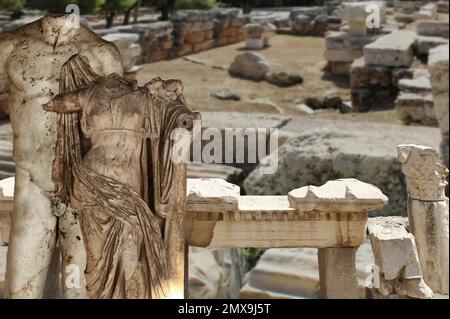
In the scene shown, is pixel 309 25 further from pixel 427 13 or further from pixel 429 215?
pixel 429 215

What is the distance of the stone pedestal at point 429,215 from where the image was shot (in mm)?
3984

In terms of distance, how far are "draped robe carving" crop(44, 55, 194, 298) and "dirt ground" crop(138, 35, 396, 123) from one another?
8514 mm

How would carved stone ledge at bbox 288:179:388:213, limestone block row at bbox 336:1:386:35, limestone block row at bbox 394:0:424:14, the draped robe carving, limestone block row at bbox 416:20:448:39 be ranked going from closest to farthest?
1. the draped robe carving
2. carved stone ledge at bbox 288:179:388:213
3. limestone block row at bbox 416:20:448:39
4. limestone block row at bbox 336:1:386:35
5. limestone block row at bbox 394:0:424:14

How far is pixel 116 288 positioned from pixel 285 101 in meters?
10.7

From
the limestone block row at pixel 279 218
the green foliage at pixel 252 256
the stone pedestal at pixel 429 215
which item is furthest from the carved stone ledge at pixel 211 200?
the green foliage at pixel 252 256

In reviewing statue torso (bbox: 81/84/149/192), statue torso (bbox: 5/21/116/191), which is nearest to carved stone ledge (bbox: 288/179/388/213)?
statue torso (bbox: 81/84/149/192)

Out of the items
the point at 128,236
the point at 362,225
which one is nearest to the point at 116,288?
the point at 128,236

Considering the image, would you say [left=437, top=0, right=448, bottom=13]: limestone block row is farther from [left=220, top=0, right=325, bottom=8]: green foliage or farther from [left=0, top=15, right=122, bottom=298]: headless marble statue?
[left=0, top=15, right=122, bottom=298]: headless marble statue

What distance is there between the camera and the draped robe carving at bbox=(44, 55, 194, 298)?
2785 millimetres

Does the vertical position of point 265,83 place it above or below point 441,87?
below

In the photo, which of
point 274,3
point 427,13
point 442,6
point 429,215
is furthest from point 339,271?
point 274,3

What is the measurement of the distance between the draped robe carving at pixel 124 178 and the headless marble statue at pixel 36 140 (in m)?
0.16

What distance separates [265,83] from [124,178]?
12.1 metres

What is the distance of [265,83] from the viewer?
14695mm
